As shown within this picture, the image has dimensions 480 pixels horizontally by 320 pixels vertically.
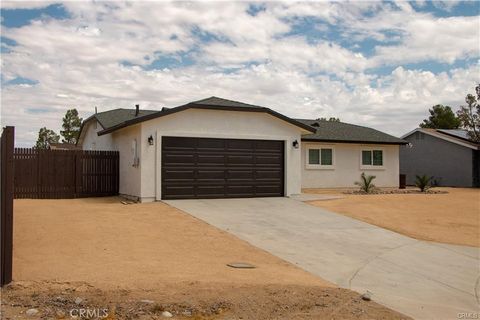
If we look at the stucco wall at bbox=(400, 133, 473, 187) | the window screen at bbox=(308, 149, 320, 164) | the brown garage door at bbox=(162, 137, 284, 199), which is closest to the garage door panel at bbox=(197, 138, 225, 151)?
the brown garage door at bbox=(162, 137, 284, 199)

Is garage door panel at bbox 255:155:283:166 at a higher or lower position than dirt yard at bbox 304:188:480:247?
higher

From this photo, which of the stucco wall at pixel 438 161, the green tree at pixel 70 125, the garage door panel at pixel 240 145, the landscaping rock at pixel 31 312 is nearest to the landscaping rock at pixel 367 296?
the landscaping rock at pixel 31 312

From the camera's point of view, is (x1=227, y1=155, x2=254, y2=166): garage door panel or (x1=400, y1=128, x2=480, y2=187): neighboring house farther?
(x1=400, y1=128, x2=480, y2=187): neighboring house

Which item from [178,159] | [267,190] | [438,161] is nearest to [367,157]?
[438,161]

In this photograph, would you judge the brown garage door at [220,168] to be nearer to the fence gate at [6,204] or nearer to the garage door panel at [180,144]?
the garage door panel at [180,144]

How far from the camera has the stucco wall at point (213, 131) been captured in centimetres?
1845

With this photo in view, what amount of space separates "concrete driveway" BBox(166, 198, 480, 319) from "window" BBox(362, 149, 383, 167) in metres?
11.6

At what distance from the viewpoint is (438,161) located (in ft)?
112

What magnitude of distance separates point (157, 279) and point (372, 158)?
22840mm

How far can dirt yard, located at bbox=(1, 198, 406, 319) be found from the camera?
645 centimetres

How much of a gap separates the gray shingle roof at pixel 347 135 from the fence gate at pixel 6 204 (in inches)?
800

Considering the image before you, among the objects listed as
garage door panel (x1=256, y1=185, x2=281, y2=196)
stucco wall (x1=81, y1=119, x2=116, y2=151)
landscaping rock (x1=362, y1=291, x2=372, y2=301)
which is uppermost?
stucco wall (x1=81, y1=119, x2=116, y2=151)

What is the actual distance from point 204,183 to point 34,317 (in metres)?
13.6

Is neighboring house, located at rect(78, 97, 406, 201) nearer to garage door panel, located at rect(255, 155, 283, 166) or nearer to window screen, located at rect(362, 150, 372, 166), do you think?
garage door panel, located at rect(255, 155, 283, 166)
